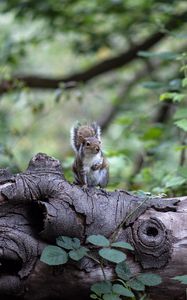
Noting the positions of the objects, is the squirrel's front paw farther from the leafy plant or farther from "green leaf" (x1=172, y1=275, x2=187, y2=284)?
"green leaf" (x1=172, y1=275, x2=187, y2=284)

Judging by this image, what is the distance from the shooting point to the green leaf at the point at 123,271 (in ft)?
6.79

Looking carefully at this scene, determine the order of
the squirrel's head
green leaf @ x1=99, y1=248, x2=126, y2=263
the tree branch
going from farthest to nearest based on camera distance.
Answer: the tree branch, the squirrel's head, green leaf @ x1=99, y1=248, x2=126, y2=263

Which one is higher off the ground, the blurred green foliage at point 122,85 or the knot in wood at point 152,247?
the blurred green foliage at point 122,85

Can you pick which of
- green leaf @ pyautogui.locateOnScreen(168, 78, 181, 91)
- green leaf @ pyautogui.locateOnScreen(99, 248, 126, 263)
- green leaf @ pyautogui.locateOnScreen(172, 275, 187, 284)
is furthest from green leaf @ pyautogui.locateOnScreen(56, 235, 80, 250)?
green leaf @ pyautogui.locateOnScreen(168, 78, 181, 91)

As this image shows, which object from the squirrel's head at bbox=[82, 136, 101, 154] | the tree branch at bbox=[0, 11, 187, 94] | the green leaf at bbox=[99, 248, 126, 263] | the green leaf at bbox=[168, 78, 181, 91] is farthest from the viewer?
the tree branch at bbox=[0, 11, 187, 94]

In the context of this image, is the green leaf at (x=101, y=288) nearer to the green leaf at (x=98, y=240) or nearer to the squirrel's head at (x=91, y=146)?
the green leaf at (x=98, y=240)

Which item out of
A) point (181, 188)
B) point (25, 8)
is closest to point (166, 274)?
point (181, 188)

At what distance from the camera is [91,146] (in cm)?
268

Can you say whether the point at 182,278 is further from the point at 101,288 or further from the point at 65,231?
the point at 65,231

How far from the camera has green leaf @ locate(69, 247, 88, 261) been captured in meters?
2.01

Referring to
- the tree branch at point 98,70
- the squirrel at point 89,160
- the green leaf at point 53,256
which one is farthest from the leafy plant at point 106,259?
the tree branch at point 98,70

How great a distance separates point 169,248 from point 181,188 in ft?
3.68

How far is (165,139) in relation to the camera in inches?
166

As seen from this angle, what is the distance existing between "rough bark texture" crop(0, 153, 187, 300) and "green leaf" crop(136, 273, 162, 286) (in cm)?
8
